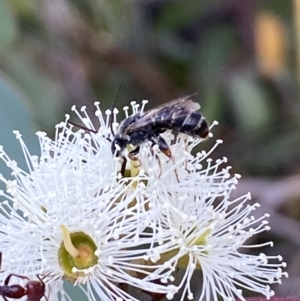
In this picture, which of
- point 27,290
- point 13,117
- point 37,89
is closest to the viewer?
point 27,290

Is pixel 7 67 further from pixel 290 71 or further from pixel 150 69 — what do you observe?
pixel 290 71

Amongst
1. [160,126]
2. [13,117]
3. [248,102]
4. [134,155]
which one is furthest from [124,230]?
[248,102]

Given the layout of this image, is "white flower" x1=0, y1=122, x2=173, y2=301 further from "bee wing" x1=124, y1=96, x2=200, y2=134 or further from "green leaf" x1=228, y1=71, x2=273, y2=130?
"green leaf" x1=228, y1=71, x2=273, y2=130

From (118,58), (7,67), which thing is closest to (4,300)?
(7,67)

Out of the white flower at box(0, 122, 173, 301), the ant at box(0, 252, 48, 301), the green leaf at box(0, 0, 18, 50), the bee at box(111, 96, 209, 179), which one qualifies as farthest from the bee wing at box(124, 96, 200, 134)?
the green leaf at box(0, 0, 18, 50)

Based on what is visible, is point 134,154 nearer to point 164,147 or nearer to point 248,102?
point 164,147
